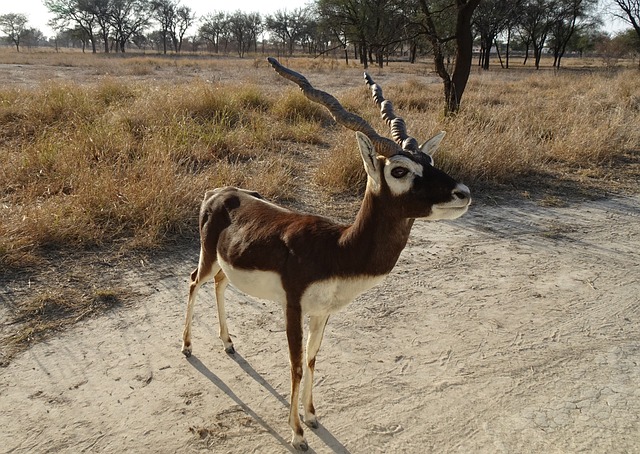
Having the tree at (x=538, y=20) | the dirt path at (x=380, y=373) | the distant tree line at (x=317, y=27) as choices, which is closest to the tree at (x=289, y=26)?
the distant tree line at (x=317, y=27)

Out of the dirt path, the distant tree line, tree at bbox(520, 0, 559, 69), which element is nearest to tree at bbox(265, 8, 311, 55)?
the distant tree line

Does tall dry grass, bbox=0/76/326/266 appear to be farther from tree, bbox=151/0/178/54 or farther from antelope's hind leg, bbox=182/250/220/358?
tree, bbox=151/0/178/54

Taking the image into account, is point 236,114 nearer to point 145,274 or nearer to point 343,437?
point 145,274

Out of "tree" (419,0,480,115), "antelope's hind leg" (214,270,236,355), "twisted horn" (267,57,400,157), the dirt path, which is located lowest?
the dirt path

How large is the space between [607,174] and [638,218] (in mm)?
2069

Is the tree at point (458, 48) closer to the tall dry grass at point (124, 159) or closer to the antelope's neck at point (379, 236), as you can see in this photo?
the tall dry grass at point (124, 159)

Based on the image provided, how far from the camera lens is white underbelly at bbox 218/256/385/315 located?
8.00 ft

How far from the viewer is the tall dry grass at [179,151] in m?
5.16

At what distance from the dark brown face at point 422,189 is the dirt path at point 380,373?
1394 millimetres

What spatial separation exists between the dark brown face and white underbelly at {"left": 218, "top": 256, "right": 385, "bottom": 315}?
1.41 ft

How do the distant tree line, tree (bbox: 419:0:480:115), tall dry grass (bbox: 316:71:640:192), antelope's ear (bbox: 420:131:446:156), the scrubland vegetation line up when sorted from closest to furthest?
1. antelope's ear (bbox: 420:131:446:156)
2. the scrubland vegetation
3. tall dry grass (bbox: 316:71:640:192)
4. tree (bbox: 419:0:480:115)
5. the distant tree line

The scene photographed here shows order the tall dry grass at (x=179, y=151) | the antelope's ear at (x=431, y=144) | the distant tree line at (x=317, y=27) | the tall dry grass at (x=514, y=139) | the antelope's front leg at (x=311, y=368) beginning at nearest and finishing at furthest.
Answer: the antelope's ear at (x=431, y=144) → the antelope's front leg at (x=311, y=368) → the tall dry grass at (x=179, y=151) → the tall dry grass at (x=514, y=139) → the distant tree line at (x=317, y=27)

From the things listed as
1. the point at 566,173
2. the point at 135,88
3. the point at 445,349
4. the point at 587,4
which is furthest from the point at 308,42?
the point at 445,349

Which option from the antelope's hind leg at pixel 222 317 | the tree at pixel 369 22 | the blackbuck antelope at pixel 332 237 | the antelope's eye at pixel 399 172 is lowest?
the antelope's hind leg at pixel 222 317
